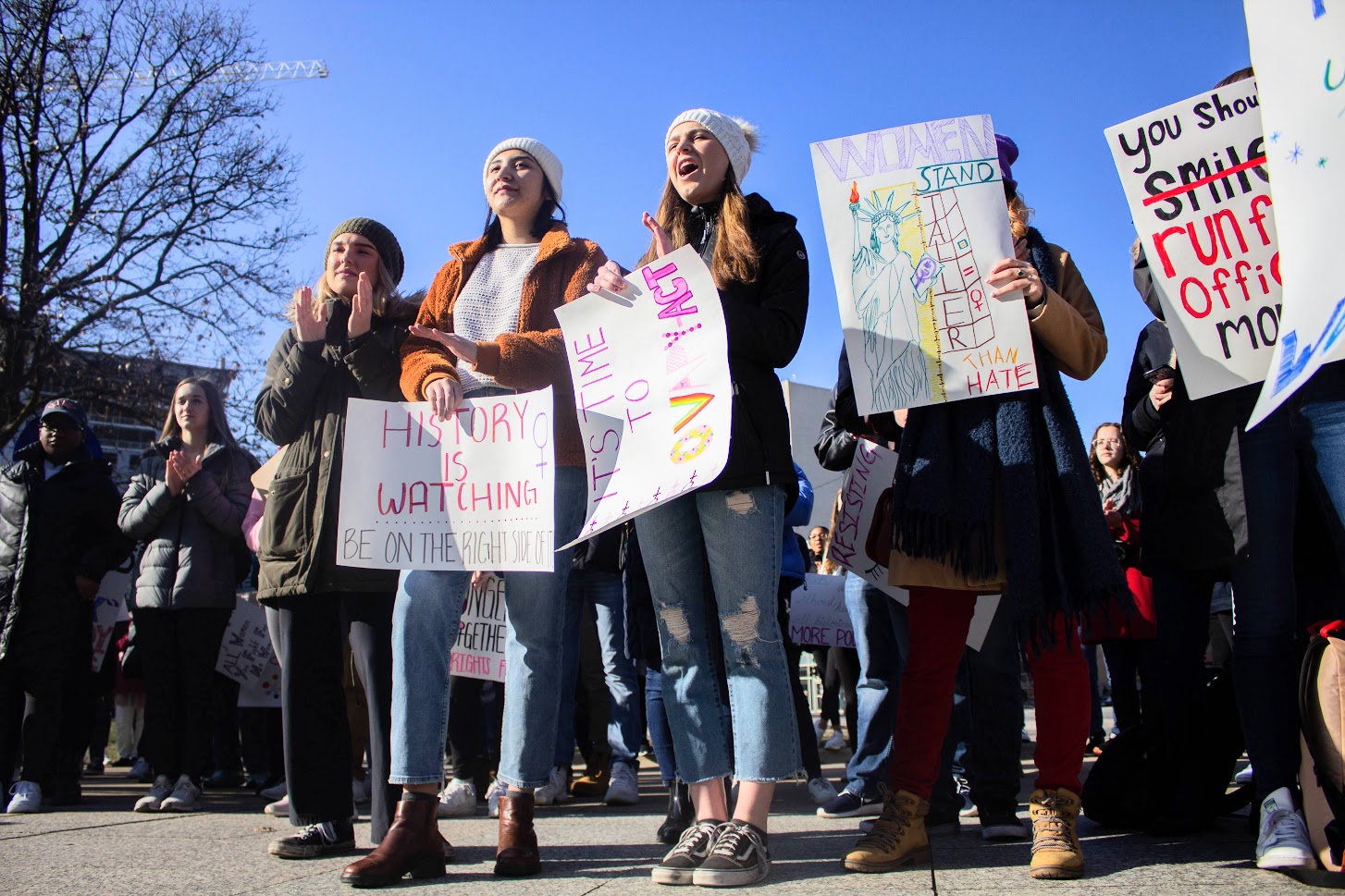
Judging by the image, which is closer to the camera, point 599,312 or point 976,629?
point 599,312

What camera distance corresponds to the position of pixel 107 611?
21.7ft

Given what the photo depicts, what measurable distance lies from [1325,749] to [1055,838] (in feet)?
2.15

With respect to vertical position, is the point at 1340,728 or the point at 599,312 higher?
the point at 599,312

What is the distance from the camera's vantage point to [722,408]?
2691mm

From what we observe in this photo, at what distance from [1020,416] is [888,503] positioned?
61 cm

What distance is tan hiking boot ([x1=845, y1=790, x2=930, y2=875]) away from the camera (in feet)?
8.87

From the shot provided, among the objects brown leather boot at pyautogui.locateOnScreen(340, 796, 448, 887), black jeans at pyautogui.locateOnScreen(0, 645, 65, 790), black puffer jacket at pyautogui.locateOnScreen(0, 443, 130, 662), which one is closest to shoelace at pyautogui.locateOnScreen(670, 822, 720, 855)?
brown leather boot at pyautogui.locateOnScreen(340, 796, 448, 887)

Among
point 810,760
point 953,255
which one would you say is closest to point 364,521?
point 953,255

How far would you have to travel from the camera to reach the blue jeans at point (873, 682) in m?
4.23

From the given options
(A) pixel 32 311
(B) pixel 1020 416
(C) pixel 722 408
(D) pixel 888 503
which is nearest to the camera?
(C) pixel 722 408

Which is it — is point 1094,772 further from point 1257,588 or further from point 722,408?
point 722,408

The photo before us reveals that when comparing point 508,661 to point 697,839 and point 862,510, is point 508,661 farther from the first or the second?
point 862,510

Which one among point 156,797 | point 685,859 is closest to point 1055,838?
point 685,859

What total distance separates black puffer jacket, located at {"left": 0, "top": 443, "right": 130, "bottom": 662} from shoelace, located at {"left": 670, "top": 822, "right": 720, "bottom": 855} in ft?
→ 12.7
